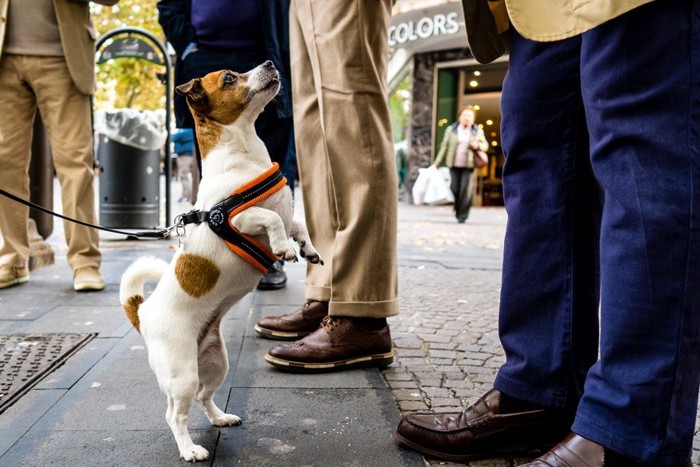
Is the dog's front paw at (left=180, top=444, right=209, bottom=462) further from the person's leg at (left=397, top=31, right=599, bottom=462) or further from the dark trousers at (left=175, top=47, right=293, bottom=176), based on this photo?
the dark trousers at (left=175, top=47, right=293, bottom=176)

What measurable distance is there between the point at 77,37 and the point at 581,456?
13.1ft

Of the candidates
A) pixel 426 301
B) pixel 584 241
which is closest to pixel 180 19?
pixel 426 301

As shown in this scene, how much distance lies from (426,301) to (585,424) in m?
2.73

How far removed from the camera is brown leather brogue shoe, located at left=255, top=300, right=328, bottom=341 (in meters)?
2.99

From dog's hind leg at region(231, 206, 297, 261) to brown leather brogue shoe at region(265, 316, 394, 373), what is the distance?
2.37 ft

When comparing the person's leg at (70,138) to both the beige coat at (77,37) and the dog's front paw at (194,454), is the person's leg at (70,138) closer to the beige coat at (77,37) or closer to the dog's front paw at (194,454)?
the beige coat at (77,37)

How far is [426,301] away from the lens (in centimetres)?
418

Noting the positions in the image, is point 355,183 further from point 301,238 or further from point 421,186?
point 421,186

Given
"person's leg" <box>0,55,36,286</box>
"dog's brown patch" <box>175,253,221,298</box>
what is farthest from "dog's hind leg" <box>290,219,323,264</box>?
"person's leg" <box>0,55,36,286</box>

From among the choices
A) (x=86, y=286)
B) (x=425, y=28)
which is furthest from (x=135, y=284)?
(x=425, y=28)

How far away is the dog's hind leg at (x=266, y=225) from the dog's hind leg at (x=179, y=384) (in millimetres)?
382

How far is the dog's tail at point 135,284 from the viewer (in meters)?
2.07

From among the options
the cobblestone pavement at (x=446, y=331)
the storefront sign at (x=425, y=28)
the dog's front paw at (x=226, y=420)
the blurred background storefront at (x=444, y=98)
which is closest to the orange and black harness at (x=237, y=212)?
the dog's front paw at (x=226, y=420)

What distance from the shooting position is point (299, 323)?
2998 millimetres
